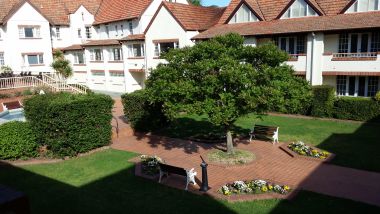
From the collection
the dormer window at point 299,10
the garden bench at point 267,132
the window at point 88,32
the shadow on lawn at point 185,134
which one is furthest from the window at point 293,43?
the window at point 88,32

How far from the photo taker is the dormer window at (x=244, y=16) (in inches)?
1222

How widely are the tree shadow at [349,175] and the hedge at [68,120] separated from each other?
10087 millimetres

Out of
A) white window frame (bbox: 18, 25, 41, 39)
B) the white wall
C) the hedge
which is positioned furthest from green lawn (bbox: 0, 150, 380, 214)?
white window frame (bbox: 18, 25, 41, 39)

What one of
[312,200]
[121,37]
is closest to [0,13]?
[121,37]

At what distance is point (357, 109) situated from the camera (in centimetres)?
2233

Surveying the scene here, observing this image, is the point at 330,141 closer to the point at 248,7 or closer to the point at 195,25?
the point at 248,7

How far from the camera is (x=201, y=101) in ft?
44.5

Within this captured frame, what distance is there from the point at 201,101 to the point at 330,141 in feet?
26.9

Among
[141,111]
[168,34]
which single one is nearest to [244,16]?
[168,34]

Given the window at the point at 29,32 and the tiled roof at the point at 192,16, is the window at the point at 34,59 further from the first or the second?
the tiled roof at the point at 192,16

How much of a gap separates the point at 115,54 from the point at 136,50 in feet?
12.7

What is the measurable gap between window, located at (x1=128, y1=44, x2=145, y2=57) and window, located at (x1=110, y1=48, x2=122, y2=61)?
1.88 metres

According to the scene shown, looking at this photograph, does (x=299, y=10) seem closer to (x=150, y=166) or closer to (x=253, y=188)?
(x=150, y=166)

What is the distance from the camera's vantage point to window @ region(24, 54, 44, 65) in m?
41.0
